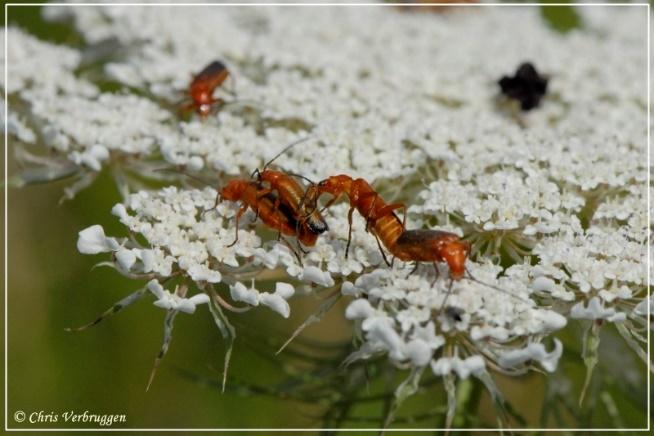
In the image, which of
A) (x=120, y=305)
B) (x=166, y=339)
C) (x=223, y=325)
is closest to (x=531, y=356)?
(x=223, y=325)

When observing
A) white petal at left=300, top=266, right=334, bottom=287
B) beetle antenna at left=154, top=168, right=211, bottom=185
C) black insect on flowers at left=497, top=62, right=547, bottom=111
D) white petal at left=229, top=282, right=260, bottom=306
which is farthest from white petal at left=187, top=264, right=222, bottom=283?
black insect on flowers at left=497, top=62, right=547, bottom=111

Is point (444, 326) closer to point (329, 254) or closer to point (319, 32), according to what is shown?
point (329, 254)

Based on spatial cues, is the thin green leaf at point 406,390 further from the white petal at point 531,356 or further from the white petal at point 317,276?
the white petal at point 317,276

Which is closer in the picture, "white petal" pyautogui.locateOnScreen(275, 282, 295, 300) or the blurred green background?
"white petal" pyautogui.locateOnScreen(275, 282, 295, 300)

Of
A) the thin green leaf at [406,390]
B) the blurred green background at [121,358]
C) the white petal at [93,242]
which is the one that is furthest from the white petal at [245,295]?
the blurred green background at [121,358]

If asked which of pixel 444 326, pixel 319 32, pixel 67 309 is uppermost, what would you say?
pixel 319 32

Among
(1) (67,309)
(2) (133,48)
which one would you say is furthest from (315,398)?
(2) (133,48)

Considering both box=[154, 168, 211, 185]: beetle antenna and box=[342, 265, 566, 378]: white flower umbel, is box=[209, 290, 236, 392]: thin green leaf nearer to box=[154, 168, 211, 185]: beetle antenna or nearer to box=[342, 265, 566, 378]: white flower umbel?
box=[342, 265, 566, 378]: white flower umbel
